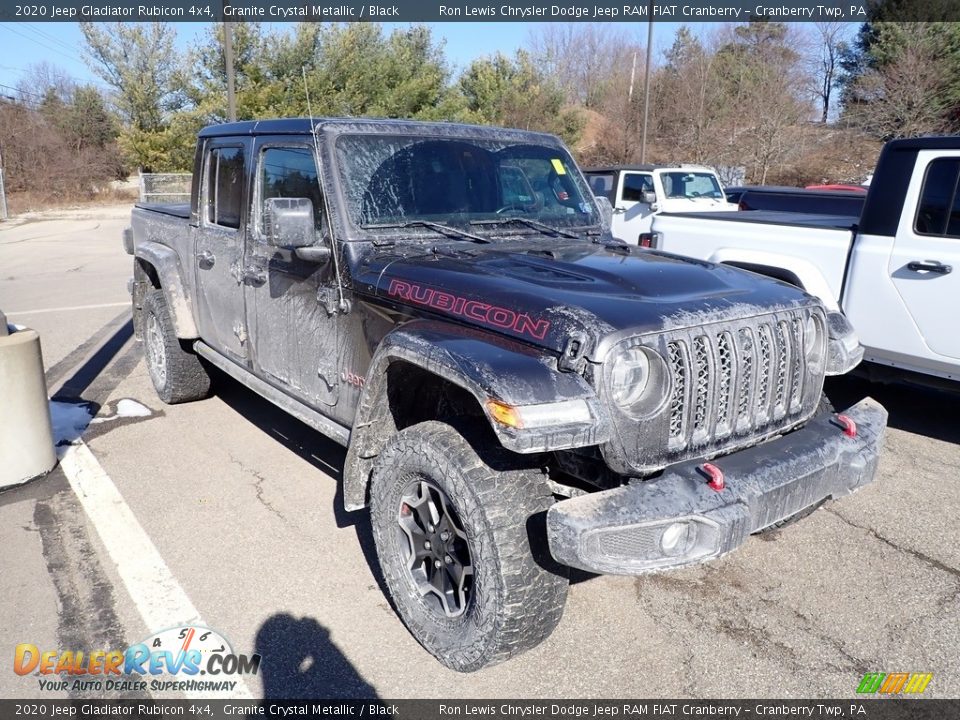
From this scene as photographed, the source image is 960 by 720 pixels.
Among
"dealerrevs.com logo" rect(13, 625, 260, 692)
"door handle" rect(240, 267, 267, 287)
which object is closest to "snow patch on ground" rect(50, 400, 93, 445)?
"door handle" rect(240, 267, 267, 287)

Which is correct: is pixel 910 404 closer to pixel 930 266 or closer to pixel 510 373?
pixel 930 266

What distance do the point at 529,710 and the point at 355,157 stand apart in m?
2.53

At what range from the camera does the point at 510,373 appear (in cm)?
247

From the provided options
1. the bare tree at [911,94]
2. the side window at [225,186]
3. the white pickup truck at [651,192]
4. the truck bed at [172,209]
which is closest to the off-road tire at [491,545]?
the side window at [225,186]

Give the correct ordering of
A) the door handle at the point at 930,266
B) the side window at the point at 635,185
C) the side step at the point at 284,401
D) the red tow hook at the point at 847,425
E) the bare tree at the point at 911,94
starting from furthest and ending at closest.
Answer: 1. the bare tree at the point at 911,94
2. the side window at the point at 635,185
3. the door handle at the point at 930,266
4. the side step at the point at 284,401
5. the red tow hook at the point at 847,425

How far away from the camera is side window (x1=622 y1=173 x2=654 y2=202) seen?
12312mm

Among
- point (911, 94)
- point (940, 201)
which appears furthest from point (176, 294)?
point (911, 94)

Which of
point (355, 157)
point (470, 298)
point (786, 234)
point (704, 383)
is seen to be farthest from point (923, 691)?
point (786, 234)

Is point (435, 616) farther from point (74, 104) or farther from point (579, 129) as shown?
point (74, 104)

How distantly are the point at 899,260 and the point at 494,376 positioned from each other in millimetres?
3862

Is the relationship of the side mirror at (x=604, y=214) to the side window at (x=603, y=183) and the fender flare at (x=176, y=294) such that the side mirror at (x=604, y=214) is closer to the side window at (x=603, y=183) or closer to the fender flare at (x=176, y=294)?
the fender flare at (x=176, y=294)

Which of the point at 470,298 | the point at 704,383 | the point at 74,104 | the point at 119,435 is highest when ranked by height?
the point at 74,104

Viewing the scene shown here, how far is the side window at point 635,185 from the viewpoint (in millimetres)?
12312

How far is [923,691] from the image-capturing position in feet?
9.24
